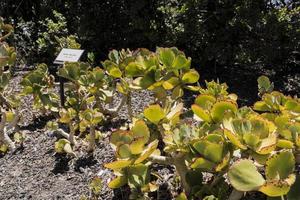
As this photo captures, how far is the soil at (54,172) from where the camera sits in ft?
7.44

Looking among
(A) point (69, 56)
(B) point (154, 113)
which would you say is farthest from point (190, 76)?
(A) point (69, 56)

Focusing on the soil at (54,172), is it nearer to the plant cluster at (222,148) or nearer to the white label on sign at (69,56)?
the plant cluster at (222,148)

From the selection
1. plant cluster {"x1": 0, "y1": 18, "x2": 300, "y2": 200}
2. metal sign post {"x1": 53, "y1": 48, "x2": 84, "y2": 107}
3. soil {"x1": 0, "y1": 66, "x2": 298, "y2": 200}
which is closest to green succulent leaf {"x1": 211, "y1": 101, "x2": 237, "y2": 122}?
plant cluster {"x1": 0, "y1": 18, "x2": 300, "y2": 200}

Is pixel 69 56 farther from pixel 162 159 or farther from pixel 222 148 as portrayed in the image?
pixel 222 148

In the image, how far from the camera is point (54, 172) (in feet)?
8.25

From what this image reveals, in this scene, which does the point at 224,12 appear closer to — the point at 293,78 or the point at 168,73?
the point at 293,78

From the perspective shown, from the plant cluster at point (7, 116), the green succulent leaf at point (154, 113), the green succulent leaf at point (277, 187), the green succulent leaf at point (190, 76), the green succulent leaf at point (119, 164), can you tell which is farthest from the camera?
the plant cluster at point (7, 116)

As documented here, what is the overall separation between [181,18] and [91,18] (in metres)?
0.98

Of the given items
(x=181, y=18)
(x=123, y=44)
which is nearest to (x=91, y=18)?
(x=123, y=44)

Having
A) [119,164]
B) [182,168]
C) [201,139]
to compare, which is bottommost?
[182,168]

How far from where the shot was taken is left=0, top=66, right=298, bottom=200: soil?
2267 millimetres

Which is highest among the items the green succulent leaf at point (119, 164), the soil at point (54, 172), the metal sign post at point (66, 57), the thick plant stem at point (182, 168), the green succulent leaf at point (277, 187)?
the green succulent leaf at point (277, 187)

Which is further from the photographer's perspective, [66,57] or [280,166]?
[66,57]

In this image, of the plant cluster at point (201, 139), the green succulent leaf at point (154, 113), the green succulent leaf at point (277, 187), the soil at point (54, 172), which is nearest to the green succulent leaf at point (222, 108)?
the plant cluster at point (201, 139)
